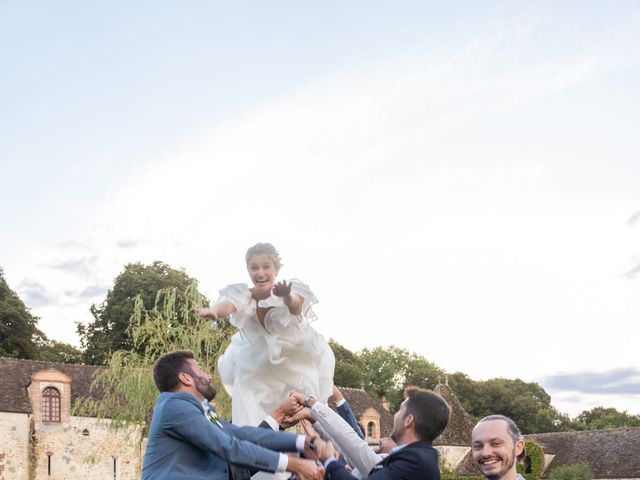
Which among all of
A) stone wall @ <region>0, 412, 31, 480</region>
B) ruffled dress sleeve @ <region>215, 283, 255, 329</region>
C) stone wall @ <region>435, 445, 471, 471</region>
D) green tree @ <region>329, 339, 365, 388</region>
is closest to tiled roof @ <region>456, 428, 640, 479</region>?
stone wall @ <region>435, 445, 471, 471</region>

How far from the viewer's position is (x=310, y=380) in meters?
7.02

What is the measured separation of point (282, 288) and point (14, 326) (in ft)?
158

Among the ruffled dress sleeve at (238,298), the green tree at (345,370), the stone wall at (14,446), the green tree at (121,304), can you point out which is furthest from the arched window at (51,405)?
the ruffled dress sleeve at (238,298)

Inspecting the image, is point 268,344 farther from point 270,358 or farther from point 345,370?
point 345,370

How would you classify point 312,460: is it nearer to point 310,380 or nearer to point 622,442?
point 310,380

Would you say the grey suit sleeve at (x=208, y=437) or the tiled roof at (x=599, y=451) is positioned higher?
the tiled roof at (x=599, y=451)

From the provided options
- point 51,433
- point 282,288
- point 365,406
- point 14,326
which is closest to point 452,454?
→ point 365,406

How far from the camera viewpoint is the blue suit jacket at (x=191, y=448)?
16.7 ft

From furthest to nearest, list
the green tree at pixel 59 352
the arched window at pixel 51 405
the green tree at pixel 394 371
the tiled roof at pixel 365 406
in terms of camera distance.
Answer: the green tree at pixel 394 371 < the green tree at pixel 59 352 < the tiled roof at pixel 365 406 < the arched window at pixel 51 405

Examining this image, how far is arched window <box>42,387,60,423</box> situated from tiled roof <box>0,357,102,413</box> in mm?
749

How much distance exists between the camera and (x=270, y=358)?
6.79 metres

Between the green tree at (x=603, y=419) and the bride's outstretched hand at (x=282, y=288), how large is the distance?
73881 mm

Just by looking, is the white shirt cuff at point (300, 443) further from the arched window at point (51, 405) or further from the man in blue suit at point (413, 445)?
the arched window at point (51, 405)

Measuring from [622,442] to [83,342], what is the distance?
3397cm
